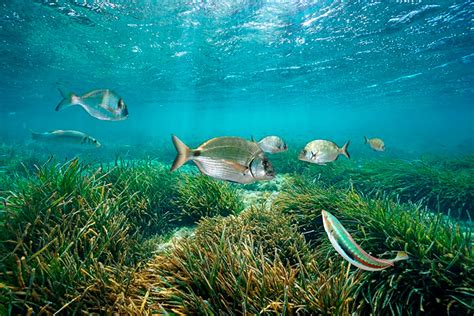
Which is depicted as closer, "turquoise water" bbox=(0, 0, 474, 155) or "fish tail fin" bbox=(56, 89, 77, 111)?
"fish tail fin" bbox=(56, 89, 77, 111)

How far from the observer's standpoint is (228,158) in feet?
9.37

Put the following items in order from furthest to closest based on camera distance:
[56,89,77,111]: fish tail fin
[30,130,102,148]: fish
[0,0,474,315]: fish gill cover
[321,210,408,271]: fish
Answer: [30,130,102,148]: fish, [56,89,77,111]: fish tail fin, [0,0,474,315]: fish gill cover, [321,210,408,271]: fish

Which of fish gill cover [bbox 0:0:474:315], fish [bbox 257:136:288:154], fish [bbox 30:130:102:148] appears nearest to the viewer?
fish gill cover [bbox 0:0:474:315]

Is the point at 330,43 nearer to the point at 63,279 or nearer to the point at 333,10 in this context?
the point at 333,10

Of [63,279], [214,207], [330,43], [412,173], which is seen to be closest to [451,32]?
[330,43]

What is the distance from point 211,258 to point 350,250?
6.73ft

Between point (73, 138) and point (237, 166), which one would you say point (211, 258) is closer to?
point (237, 166)

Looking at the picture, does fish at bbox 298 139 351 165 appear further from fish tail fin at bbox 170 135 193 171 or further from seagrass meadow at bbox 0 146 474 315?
fish tail fin at bbox 170 135 193 171

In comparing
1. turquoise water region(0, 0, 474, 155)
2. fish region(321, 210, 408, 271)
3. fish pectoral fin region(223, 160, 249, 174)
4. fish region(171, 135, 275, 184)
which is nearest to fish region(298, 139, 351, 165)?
fish region(171, 135, 275, 184)

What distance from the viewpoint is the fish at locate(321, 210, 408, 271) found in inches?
82.3

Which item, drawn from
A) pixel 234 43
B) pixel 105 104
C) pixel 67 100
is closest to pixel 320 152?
pixel 105 104

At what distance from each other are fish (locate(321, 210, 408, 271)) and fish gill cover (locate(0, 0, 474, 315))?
711 millimetres

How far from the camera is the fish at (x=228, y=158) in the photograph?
9.23ft

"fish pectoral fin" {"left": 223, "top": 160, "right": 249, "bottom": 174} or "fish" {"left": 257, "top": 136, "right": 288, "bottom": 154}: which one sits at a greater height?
"fish pectoral fin" {"left": 223, "top": 160, "right": 249, "bottom": 174}
